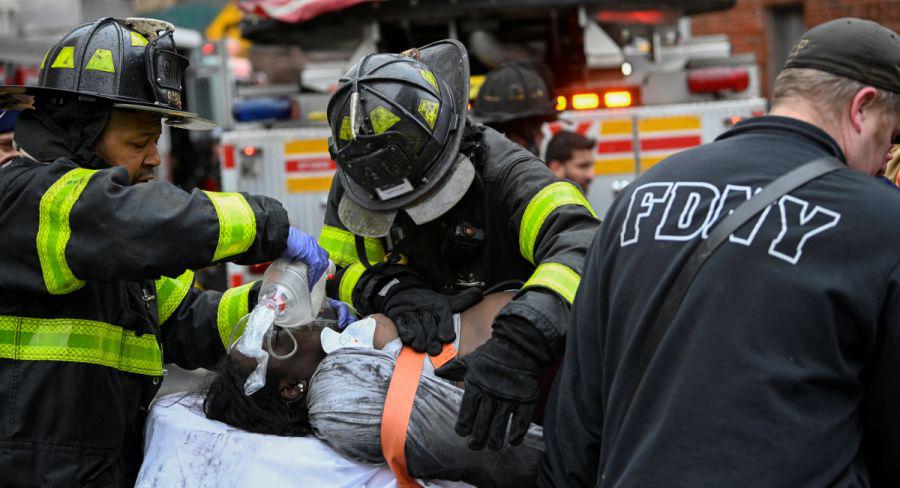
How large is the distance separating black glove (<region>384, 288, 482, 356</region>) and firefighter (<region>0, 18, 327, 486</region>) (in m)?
0.24

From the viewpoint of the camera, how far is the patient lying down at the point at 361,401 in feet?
8.05

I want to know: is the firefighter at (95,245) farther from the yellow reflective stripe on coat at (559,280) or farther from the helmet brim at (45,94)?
the yellow reflective stripe on coat at (559,280)

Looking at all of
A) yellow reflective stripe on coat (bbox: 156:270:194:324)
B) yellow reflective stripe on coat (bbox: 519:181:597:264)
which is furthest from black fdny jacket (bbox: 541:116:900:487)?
yellow reflective stripe on coat (bbox: 156:270:194:324)

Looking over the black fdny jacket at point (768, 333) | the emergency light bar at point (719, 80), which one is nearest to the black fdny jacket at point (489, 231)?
the black fdny jacket at point (768, 333)

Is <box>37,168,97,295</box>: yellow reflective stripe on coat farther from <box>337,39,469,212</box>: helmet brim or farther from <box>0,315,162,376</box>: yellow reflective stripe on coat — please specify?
<box>337,39,469,212</box>: helmet brim

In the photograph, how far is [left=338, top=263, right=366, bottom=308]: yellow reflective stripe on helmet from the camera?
317 cm

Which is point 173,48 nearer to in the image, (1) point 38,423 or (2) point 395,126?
(2) point 395,126

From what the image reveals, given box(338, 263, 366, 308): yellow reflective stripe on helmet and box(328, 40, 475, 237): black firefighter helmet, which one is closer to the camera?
box(328, 40, 475, 237): black firefighter helmet

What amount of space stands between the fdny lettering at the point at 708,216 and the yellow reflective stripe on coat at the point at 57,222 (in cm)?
132

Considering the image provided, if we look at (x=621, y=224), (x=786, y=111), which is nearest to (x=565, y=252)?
(x=621, y=224)

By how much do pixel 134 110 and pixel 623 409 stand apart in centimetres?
159

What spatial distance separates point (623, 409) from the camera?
2.03 metres

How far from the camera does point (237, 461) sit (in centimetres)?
255

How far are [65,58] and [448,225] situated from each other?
114 centimetres
